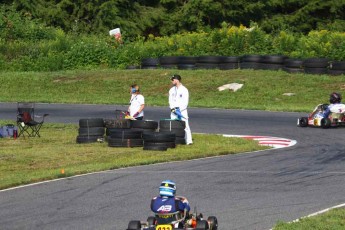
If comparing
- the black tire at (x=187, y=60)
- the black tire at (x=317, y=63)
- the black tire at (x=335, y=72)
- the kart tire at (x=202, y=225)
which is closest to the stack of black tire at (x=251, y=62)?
the black tire at (x=187, y=60)

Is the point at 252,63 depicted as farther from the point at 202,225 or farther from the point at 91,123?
the point at 202,225

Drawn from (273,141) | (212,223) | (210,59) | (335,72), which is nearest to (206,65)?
(210,59)

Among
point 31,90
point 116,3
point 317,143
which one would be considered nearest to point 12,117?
point 31,90

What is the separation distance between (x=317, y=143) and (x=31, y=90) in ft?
59.8

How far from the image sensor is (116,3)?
5334 centimetres

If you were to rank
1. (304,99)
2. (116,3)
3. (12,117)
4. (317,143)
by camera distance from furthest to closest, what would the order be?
(116,3)
(304,99)
(12,117)
(317,143)

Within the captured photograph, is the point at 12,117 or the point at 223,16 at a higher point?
the point at 223,16

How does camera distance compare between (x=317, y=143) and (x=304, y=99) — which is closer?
(x=317, y=143)

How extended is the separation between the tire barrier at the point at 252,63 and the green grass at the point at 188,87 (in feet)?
1.91

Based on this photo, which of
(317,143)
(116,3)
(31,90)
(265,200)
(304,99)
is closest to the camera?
(265,200)

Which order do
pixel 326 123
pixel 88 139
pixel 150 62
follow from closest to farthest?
pixel 88 139, pixel 326 123, pixel 150 62

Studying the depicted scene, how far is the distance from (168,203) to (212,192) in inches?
142

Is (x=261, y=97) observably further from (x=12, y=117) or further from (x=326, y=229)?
(x=326, y=229)

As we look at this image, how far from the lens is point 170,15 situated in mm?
55844
